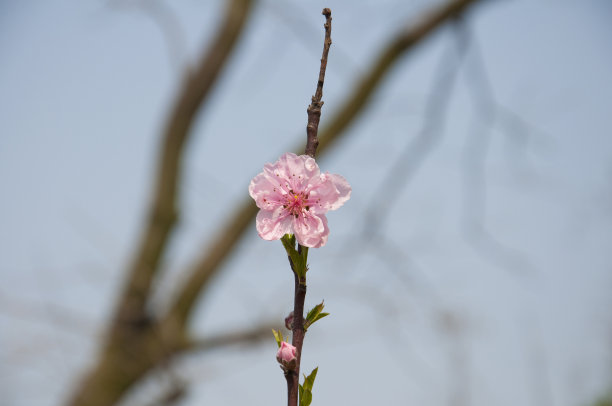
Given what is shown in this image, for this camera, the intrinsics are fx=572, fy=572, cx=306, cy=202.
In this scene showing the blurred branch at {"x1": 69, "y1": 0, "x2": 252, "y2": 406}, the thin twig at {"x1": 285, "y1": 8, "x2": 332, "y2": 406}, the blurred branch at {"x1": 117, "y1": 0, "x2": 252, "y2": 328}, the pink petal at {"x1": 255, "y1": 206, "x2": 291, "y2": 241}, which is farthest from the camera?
the blurred branch at {"x1": 117, "y1": 0, "x2": 252, "y2": 328}

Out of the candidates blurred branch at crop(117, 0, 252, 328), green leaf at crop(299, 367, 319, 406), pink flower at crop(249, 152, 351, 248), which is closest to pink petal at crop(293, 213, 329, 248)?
pink flower at crop(249, 152, 351, 248)

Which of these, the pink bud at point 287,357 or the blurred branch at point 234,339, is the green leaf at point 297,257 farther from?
the blurred branch at point 234,339

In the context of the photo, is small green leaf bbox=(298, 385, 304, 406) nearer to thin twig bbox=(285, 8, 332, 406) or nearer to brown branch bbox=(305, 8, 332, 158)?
thin twig bbox=(285, 8, 332, 406)

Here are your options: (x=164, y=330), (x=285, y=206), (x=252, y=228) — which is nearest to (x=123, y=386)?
(x=164, y=330)

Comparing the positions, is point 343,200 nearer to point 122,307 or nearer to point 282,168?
point 282,168

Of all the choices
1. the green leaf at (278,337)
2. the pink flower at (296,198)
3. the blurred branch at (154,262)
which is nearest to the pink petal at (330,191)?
the pink flower at (296,198)

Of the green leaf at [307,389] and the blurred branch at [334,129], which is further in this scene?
the blurred branch at [334,129]
